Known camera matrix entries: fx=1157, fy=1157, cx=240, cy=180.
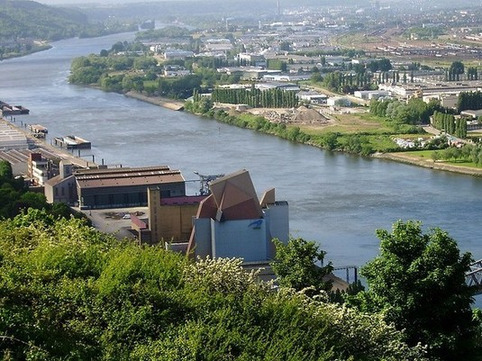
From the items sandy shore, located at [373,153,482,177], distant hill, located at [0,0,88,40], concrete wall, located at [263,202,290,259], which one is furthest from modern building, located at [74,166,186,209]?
distant hill, located at [0,0,88,40]

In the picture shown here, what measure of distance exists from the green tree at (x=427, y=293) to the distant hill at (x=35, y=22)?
2752 cm

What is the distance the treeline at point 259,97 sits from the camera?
14094 millimetres

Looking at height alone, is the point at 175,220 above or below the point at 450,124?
above

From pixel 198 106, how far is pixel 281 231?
8.54 m

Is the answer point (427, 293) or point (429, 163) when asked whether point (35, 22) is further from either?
point (427, 293)

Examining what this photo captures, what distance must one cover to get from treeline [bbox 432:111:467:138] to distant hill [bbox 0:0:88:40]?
787 inches

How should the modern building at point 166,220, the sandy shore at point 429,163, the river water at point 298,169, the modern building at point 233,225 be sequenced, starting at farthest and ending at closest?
the sandy shore at point 429,163 < the river water at point 298,169 < the modern building at point 166,220 < the modern building at point 233,225

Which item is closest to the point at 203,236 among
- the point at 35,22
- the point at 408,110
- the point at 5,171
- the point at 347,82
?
the point at 5,171

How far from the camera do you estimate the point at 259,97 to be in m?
14.3

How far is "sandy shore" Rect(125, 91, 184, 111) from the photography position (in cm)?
1465

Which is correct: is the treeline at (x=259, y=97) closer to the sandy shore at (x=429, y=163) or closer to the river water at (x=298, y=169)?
the river water at (x=298, y=169)

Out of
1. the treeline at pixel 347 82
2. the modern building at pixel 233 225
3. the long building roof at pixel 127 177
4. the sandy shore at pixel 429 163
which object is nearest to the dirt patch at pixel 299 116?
the sandy shore at pixel 429 163

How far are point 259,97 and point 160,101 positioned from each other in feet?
5.35

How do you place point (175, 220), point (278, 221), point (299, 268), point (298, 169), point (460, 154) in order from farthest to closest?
point (460, 154) < point (298, 169) < point (175, 220) < point (278, 221) < point (299, 268)
